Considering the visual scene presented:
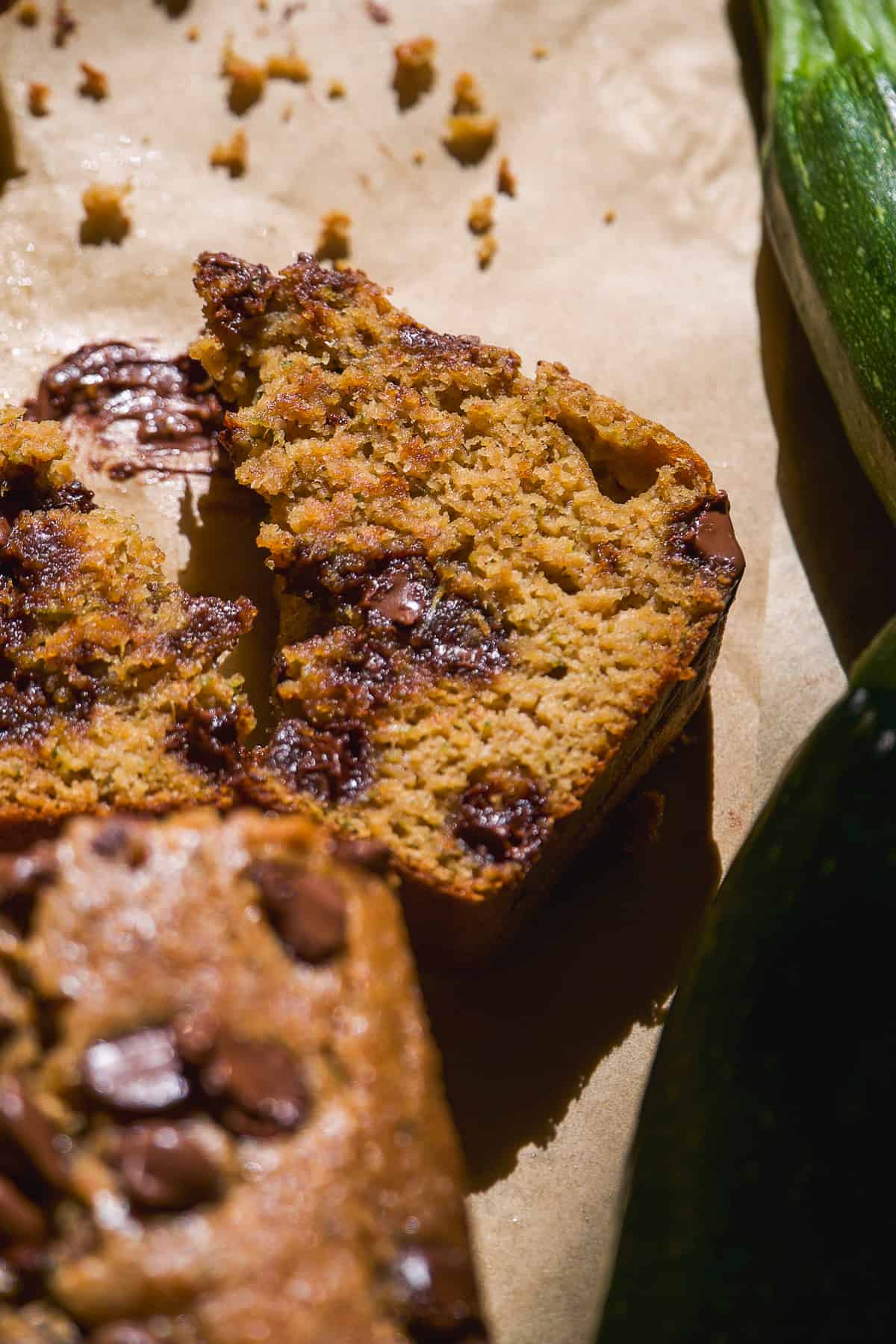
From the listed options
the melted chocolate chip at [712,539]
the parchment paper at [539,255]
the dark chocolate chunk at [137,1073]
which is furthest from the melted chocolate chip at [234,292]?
the dark chocolate chunk at [137,1073]

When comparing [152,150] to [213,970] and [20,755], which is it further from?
[213,970]

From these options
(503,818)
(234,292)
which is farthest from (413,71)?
(503,818)

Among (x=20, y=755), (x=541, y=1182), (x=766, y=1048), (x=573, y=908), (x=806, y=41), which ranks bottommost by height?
(x=541, y=1182)

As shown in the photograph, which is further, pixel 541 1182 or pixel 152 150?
pixel 152 150

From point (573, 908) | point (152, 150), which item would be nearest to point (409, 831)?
point (573, 908)

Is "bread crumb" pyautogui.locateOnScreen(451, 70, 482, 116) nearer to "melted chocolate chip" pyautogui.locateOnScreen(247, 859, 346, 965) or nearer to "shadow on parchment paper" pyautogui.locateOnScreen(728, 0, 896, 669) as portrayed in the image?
"shadow on parchment paper" pyautogui.locateOnScreen(728, 0, 896, 669)

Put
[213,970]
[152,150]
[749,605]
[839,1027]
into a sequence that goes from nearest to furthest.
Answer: [213,970] → [839,1027] → [749,605] → [152,150]

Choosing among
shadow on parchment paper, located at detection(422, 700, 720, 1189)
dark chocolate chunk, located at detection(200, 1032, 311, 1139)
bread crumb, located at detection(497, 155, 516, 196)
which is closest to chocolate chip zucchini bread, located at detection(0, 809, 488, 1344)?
dark chocolate chunk, located at detection(200, 1032, 311, 1139)
